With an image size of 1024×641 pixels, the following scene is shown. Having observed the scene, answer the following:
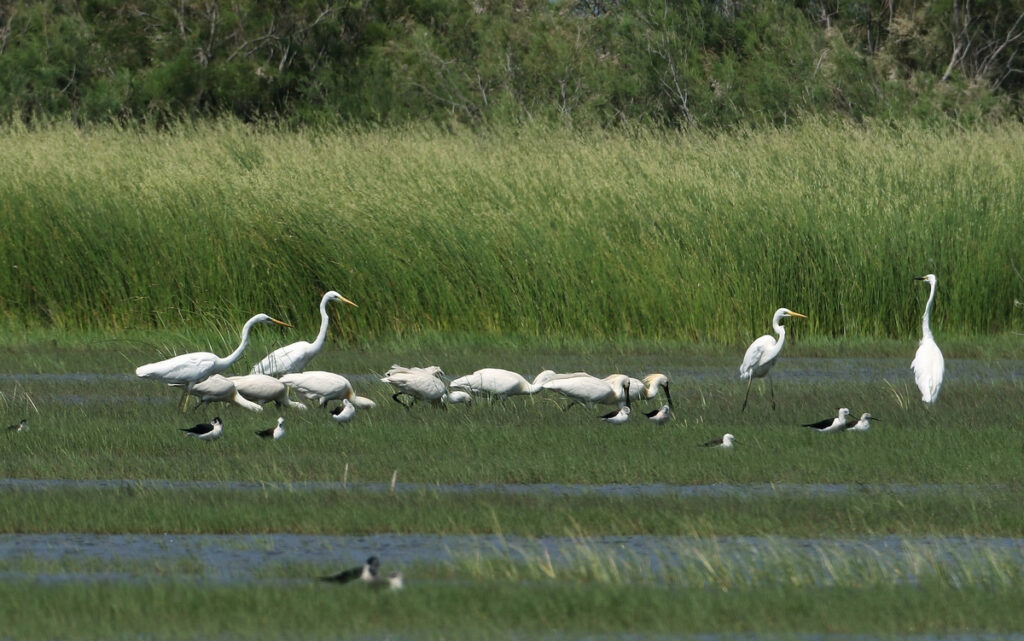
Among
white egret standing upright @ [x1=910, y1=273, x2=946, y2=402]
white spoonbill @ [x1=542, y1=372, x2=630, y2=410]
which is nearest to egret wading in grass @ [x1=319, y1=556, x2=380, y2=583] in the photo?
white spoonbill @ [x1=542, y1=372, x2=630, y2=410]

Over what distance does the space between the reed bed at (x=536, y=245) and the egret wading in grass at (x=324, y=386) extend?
17.8 ft

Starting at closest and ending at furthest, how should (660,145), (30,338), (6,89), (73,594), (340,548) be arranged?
(73,594) < (340,548) < (30,338) < (660,145) < (6,89)

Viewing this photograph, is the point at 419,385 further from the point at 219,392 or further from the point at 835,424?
the point at 835,424

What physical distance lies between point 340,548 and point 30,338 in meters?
11.0

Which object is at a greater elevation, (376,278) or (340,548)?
(340,548)

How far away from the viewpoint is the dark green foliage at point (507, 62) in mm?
29969

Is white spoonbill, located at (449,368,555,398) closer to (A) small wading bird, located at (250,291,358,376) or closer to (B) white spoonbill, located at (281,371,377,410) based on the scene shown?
(B) white spoonbill, located at (281,371,377,410)

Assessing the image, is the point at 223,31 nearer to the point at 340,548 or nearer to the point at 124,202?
the point at 124,202

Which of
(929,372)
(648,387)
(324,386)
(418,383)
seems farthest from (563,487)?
(929,372)

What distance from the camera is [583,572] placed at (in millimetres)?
6707

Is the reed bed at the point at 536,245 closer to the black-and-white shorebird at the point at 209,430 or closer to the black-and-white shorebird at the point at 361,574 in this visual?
the black-and-white shorebird at the point at 209,430

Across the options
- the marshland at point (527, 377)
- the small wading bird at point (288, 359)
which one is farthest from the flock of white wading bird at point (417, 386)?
the small wading bird at point (288, 359)

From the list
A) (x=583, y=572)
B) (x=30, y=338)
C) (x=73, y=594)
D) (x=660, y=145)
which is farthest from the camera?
(x=660, y=145)

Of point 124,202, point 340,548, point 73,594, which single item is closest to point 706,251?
point 124,202
